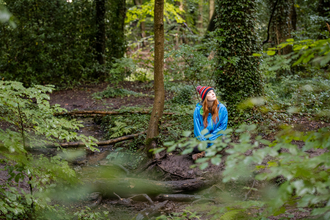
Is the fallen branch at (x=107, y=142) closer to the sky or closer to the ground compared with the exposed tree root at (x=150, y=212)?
closer to the sky

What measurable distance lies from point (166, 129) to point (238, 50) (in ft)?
9.35

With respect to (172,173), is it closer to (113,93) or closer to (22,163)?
(22,163)

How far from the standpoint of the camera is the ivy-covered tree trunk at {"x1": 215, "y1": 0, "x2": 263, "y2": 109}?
585 cm

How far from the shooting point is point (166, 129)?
6438 millimetres

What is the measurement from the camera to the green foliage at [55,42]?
1178 centimetres

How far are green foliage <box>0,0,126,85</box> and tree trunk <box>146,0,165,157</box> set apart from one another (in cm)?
723

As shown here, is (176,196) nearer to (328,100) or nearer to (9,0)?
(328,100)

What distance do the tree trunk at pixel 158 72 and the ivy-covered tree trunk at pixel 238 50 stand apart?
62.6 inches

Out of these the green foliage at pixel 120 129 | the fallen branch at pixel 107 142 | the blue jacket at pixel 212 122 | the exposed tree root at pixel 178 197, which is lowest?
the exposed tree root at pixel 178 197

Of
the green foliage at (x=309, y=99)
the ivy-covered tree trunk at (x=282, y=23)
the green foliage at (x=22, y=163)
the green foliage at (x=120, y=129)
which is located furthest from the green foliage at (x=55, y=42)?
the green foliage at (x=22, y=163)

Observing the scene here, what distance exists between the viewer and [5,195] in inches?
91.7

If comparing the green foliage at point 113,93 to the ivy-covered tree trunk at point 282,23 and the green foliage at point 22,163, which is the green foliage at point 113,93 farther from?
the green foliage at point 22,163

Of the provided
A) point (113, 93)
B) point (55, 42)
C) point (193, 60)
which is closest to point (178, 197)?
point (193, 60)

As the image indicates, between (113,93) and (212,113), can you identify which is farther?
(113,93)
